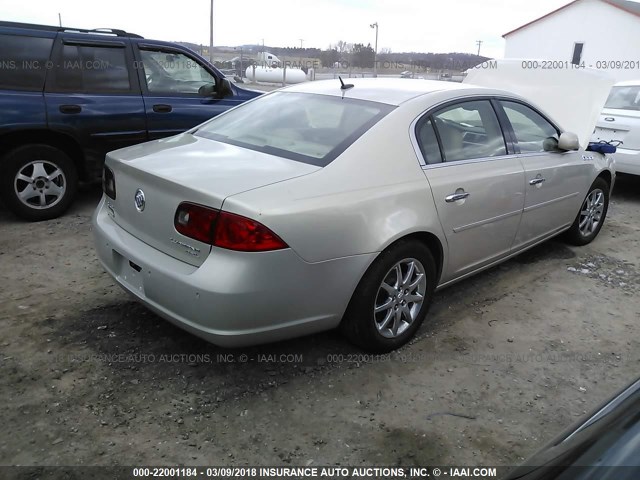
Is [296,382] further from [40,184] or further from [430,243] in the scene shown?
[40,184]

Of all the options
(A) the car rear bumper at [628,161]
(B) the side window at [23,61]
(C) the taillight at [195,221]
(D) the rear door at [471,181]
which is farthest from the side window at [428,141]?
(A) the car rear bumper at [628,161]

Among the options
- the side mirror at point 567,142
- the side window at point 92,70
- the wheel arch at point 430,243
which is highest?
the side window at point 92,70

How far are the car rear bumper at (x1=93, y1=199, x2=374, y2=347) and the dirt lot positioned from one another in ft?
1.28

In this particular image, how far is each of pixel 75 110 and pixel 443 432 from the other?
4.42m

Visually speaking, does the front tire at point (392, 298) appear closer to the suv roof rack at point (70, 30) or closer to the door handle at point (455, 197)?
the door handle at point (455, 197)

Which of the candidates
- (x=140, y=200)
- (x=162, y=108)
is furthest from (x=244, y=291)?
(x=162, y=108)

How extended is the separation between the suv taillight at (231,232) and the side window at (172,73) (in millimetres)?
3747

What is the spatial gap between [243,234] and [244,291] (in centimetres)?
26

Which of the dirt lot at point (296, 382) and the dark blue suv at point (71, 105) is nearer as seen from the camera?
the dirt lot at point (296, 382)

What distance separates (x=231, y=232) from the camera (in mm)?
2381

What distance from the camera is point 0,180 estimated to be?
15.6ft

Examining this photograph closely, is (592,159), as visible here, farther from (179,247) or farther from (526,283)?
(179,247)

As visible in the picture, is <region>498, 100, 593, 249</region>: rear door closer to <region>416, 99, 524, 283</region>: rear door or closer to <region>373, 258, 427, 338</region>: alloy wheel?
<region>416, 99, 524, 283</region>: rear door

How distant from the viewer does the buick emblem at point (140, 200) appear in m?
2.79
